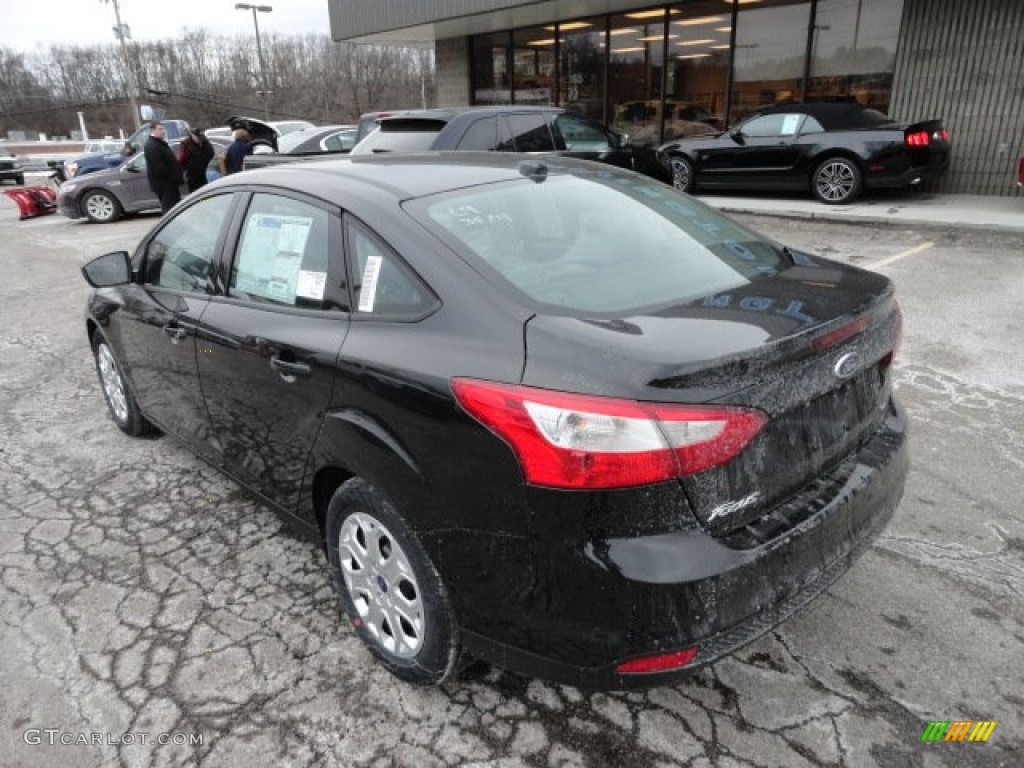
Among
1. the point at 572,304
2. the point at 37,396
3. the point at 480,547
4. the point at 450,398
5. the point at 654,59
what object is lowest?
the point at 37,396

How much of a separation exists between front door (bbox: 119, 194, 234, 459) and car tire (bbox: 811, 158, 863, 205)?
388 inches

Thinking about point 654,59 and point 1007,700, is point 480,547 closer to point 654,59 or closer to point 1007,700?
point 1007,700

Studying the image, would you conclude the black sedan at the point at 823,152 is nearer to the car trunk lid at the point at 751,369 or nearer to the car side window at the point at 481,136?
the car side window at the point at 481,136

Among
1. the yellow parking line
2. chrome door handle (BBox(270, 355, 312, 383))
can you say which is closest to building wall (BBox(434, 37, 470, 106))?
the yellow parking line

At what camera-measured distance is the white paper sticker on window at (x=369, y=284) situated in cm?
223

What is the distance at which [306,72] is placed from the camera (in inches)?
3027

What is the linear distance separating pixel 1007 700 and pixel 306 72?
8531 cm

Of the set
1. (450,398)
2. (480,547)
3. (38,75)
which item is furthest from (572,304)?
(38,75)

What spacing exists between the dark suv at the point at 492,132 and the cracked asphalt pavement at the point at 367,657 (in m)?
4.58

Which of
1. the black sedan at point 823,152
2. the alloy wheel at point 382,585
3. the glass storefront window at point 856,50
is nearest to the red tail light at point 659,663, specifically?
the alloy wheel at point 382,585

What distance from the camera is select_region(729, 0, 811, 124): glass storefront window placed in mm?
12805

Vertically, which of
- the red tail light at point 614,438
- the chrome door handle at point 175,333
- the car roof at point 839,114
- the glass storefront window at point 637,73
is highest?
the glass storefront window at point 637,73

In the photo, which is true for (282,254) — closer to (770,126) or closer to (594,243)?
(594,243)

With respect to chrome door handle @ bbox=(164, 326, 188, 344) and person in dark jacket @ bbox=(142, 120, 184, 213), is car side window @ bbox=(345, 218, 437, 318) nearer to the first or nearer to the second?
chrome door handle @ bbox=(164, 326, 188, 344)
